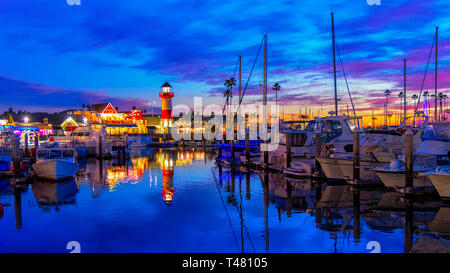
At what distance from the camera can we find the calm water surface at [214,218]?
11773 millimetres

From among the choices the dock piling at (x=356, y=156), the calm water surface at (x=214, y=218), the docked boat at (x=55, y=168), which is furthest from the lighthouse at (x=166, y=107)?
the dock piling at (x=356, y=156)

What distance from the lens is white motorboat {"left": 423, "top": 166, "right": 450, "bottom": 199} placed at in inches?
656

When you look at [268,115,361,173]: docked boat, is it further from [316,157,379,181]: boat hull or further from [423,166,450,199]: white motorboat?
[423,166,450,199]: white motorboat

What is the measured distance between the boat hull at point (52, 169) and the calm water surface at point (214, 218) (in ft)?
2.67

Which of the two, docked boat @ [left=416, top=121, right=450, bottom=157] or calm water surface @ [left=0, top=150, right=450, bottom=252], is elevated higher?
docked boat @ [left=416, top=121, right=450, bottom=157]

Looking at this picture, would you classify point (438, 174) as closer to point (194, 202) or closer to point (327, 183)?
point (327, 183)

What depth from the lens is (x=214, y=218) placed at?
49.6ft

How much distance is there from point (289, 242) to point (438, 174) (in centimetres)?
910

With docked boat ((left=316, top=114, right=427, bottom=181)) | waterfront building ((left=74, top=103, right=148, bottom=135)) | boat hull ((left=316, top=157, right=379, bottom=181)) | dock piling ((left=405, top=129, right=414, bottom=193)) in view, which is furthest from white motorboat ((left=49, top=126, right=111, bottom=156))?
dock piling ((left=405, top=129, right=414, bottom=193))

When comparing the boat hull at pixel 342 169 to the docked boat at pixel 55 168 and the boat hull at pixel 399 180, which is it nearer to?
the boat hull at pixel 399 180

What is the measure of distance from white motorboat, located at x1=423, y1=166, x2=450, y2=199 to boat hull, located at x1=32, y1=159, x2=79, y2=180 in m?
21.7

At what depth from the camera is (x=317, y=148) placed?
81.9ft
